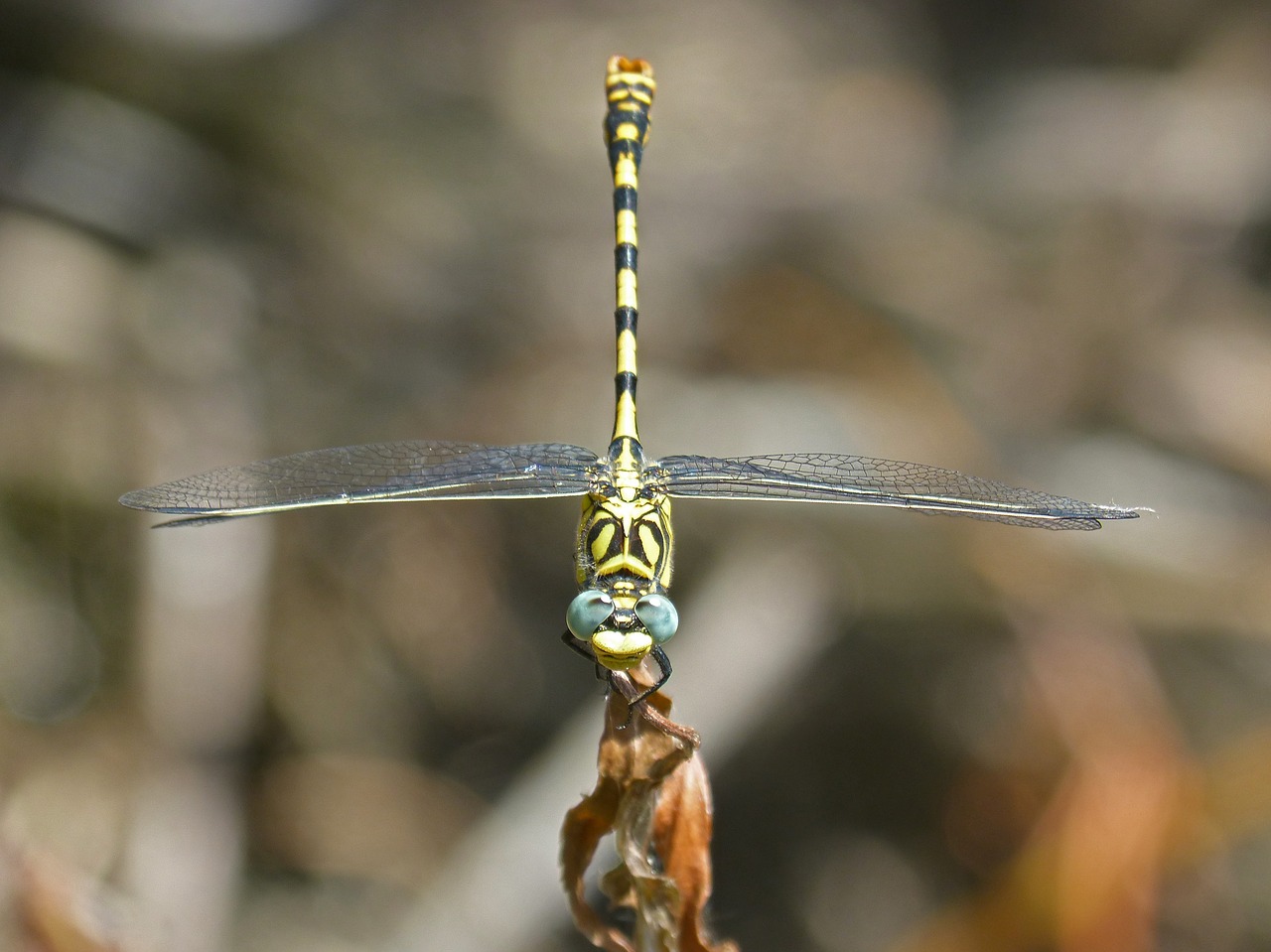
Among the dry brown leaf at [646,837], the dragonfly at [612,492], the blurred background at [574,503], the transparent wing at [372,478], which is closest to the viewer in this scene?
the dry brown leaf at [646,837]

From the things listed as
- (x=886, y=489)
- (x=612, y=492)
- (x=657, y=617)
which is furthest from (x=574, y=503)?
(x=657, y=617)

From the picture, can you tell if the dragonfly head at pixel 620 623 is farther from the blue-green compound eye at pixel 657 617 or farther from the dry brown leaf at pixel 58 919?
the dry brown leaf at pixel 58 919

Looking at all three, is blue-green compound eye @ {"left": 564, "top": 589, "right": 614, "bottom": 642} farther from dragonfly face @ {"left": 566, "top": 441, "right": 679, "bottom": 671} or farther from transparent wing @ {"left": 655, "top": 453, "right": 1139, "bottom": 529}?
transparent wing @ {"left": 655, "top": 453, "right": 1139, "bottom": 529}

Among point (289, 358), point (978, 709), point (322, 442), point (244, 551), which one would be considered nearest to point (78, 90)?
point (289, 358)

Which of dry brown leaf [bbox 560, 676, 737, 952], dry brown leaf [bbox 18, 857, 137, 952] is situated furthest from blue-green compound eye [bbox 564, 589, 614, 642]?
dry brown leaf [bbox 18, 857, 137, 952]

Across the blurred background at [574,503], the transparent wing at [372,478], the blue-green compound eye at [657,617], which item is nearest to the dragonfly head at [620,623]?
the blue-green compound eye at [657,617]

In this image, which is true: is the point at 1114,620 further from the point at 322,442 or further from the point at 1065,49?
the point at 1065,49

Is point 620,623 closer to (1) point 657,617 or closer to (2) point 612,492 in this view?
(1) point 657,617
